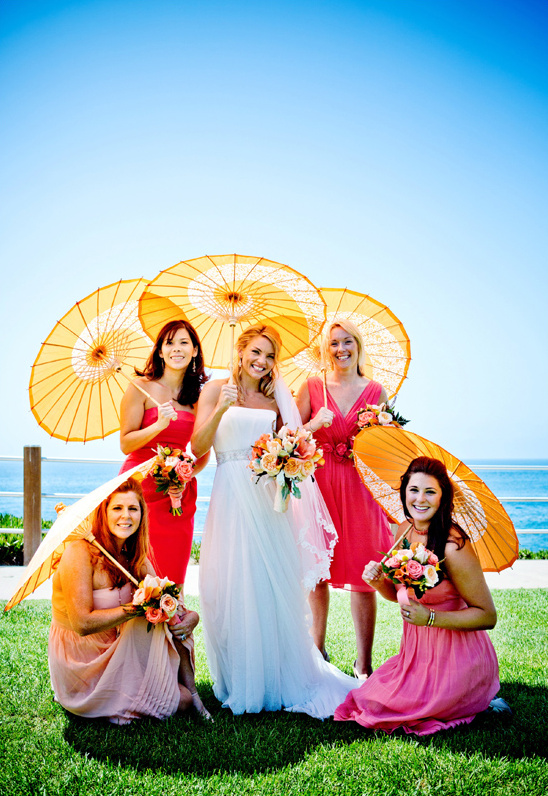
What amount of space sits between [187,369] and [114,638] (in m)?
1.91

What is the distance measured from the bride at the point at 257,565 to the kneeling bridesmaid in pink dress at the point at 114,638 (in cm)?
28

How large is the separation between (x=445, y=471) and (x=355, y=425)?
3.28 ft

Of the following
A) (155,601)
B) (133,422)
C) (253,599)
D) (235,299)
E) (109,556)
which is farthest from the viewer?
(235,299)

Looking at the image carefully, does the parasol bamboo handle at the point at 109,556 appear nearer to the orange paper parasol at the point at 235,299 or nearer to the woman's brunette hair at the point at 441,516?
the orange paper parasol at the point at 235,299

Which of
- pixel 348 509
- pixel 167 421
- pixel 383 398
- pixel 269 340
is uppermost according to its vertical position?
pixel 269 340

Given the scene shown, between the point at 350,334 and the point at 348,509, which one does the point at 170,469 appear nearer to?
the point at 348,509

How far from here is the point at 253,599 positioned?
3.81m

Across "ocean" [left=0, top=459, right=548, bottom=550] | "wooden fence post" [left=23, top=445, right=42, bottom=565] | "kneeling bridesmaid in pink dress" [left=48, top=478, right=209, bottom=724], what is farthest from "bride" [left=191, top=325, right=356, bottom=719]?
"ocean" [left=0, top=459, right=548, bottom=550]

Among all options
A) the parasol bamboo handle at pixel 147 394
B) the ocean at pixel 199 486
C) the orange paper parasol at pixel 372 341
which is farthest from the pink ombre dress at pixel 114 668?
the ocean at pixel 199 486

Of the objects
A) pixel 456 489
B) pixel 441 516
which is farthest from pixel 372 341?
pixel 441 516

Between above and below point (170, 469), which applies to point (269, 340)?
above

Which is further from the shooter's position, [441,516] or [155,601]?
[441,516]

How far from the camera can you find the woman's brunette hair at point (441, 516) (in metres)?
3.53

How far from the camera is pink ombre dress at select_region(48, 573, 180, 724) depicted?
136 inches
